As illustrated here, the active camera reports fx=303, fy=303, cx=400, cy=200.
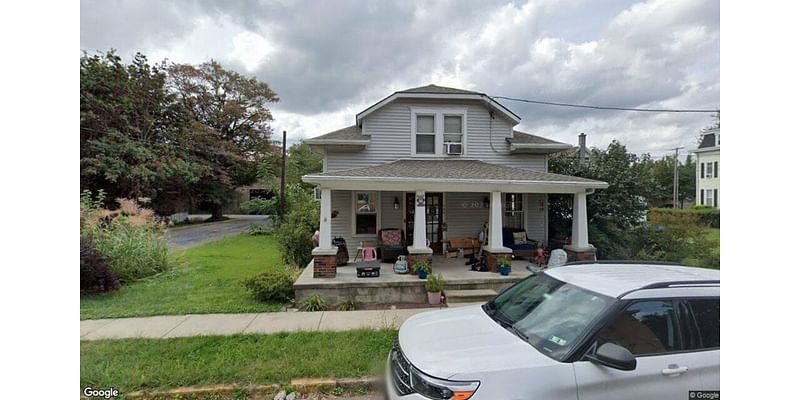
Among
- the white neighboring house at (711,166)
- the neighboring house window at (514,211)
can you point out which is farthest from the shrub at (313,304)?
the neighboring house window at (514,211)

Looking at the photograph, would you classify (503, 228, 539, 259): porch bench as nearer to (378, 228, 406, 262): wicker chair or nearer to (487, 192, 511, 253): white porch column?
(487, 192, 511, 253): white porch column

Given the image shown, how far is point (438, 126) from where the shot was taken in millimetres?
9742

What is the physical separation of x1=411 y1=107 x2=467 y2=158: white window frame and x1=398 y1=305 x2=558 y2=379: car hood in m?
7.34

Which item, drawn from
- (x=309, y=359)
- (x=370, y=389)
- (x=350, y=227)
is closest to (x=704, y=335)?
(x=370, y=389)

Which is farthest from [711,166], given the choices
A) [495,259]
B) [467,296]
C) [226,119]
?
[226,119]

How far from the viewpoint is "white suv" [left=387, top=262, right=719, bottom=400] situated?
1.93 meters

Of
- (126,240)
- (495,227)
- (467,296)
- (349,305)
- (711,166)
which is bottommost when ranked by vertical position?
(349,305)

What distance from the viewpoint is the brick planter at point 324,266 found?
21.2ft

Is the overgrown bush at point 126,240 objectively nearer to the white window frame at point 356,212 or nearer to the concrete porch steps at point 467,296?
the white window frame at point 356,212

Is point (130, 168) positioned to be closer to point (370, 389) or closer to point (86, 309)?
point (86, 309)

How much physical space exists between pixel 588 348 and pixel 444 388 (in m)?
1.00

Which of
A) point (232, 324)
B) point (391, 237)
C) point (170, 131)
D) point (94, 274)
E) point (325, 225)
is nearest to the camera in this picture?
point (232, 324)

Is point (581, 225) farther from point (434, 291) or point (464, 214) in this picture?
point (434, 291)

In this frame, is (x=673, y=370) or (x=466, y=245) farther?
(x=466, y=245)
